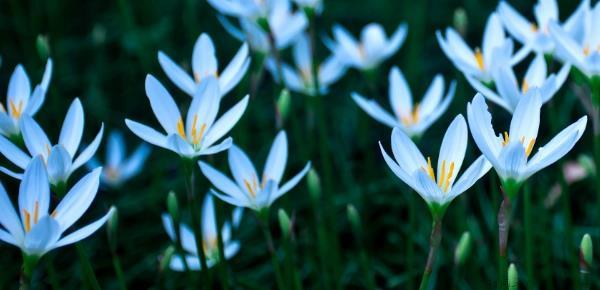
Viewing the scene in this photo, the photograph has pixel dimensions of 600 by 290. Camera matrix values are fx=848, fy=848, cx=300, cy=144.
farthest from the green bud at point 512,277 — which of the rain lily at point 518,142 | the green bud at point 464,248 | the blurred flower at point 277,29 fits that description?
the blurred flower at point 277,29

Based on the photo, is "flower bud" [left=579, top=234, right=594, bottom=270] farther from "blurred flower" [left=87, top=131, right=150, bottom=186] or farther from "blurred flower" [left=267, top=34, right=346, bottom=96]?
"blurred flower" [left=87, top=131, right=150, bottom=186]

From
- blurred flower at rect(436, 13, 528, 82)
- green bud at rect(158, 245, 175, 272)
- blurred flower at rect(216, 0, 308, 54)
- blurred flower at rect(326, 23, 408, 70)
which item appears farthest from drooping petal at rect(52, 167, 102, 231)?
blurred flower at rect(326, 23, 408, 70)

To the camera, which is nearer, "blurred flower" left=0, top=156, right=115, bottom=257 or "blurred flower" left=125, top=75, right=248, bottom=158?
"blurred flower" left=0, top=156, right=115, bottom=257

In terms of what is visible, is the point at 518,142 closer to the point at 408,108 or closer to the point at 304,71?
the point at 408,108

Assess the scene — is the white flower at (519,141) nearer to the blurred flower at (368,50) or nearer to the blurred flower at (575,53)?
the blurred flower at (575,53)

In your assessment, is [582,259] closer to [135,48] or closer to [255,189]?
[255,189]

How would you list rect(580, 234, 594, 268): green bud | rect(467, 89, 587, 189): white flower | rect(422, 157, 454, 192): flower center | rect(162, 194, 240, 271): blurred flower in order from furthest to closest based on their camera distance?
1. rect(162, 194, 240, 271): blurred flower
2. rect(580, 234, 594, 268): green bud
3. rect(422, 157, 454, 192): flower center
4. rect(467, 89, 587, 189): white flower

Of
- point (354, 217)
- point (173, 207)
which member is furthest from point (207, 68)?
point (354, 217)
